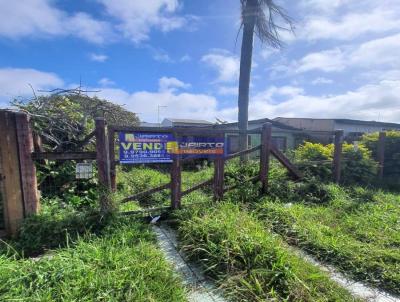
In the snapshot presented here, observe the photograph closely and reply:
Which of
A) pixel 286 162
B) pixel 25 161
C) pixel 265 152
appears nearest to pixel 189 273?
pixel 25 161

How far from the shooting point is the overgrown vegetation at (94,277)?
6.66 ft

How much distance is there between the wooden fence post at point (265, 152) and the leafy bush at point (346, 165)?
1.56m

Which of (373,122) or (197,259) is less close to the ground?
(373,122)

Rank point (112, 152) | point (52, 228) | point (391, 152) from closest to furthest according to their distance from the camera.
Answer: point (52, 228)
point (112, 152)
point (391, 152)

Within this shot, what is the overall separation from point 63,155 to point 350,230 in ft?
14.9

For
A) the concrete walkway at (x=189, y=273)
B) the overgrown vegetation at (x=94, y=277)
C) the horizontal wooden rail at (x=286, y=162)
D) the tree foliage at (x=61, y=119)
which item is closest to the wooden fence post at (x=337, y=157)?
the horizontal wooden rail at (x=286, y=162)

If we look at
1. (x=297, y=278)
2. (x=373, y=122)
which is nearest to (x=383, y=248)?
(x=297, y=278)

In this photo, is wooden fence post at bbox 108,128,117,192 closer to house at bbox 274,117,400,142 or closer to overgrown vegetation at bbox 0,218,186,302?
overgrown vegetation at bbox 0,218,186,302

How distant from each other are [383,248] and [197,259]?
2.43m

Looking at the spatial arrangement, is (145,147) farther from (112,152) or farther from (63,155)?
(63,155)

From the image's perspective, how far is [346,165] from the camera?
6.62m

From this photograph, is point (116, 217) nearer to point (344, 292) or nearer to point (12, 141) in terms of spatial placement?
point (12, 141)

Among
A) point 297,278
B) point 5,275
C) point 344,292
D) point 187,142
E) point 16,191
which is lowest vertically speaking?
point 344,292

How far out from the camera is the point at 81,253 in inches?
103
